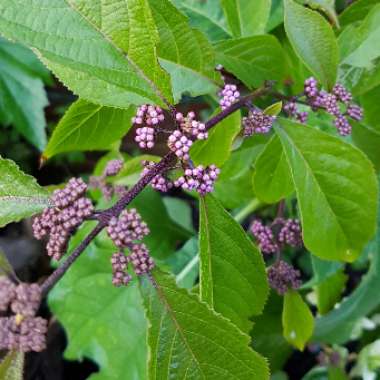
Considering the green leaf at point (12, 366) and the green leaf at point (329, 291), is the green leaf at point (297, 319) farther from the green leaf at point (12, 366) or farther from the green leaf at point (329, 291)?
the green leaf at point (12, 366)

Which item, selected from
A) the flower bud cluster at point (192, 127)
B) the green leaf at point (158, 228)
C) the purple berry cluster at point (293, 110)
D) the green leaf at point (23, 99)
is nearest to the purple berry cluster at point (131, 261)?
the flower bud cluster at point (192, 127)

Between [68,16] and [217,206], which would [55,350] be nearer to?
[217,206]

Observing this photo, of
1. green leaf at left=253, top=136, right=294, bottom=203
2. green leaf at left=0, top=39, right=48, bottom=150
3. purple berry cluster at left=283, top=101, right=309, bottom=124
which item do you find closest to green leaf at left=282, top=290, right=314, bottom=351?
green leaf at left=253, top=136, right=294, bottom=203

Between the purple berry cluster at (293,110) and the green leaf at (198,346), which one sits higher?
the purple berry cluster at (293,110)

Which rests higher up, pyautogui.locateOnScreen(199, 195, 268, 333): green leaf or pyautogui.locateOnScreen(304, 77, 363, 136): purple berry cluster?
pyautogui.locateOnScreen(304, 77, 363, 136): purple berry cluster

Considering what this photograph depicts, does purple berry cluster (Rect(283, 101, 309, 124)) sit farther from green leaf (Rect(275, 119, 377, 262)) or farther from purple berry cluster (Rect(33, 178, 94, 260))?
purple berry cluster (Rect(33, 178, 94, 260))

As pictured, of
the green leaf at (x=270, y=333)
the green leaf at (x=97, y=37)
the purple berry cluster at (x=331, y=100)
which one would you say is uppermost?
the green leaf at (x=97, y=37)

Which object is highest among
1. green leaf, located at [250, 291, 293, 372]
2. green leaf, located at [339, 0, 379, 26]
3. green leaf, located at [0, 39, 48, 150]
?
green leaf, located at [339, 0, 379, 26]
